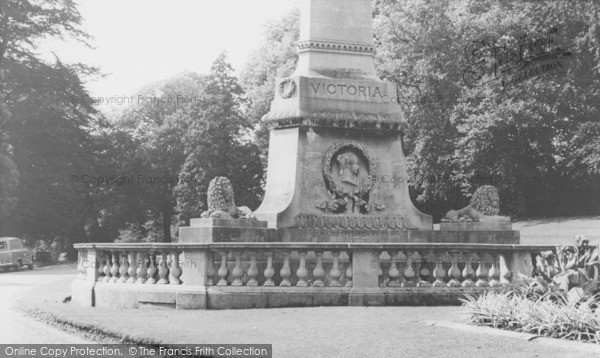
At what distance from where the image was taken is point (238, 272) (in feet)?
51.6

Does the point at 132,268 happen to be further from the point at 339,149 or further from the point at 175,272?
the point at 339,149

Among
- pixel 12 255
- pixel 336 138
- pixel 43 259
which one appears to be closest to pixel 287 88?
pixel 336 138

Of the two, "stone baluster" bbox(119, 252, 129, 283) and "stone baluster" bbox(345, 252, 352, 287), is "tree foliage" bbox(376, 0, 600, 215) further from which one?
"stone baluster" bbox(119, 252, 129, 283)

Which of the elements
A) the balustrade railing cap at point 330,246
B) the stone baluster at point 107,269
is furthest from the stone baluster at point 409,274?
the stone baluster at point 107,269

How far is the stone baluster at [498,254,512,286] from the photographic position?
16453 millimetres

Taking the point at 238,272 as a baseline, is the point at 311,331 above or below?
below

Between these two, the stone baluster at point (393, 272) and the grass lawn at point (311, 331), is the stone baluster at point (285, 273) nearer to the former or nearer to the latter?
the grass lawn at point (311, 331)

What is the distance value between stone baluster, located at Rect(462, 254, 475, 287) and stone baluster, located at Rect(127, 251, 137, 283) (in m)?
6.20

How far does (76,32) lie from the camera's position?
185 ft

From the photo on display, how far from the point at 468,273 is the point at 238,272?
4182 millimetres

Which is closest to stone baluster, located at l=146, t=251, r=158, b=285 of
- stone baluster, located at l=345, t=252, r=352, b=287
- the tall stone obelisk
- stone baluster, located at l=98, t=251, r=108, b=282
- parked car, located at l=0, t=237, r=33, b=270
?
stone baluster, located at l=98, t=251, r=108, b=282

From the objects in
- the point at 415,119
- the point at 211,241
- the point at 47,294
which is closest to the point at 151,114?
the point at 415,119

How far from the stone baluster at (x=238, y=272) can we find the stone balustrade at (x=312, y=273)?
2 centimetres

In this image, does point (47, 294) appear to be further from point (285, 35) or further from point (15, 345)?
point (285, 35)
